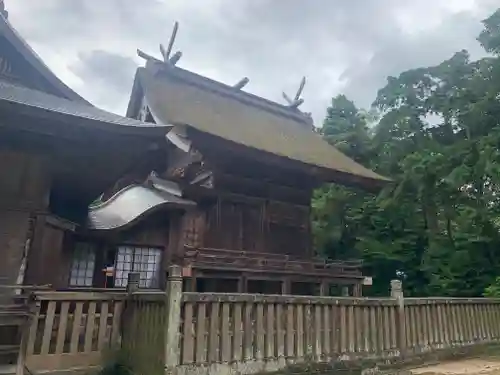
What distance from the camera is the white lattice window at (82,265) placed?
10.7 metres

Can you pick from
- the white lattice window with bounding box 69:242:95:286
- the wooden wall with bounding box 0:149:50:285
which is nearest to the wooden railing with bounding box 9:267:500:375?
the wooden wall with bounding box 0:149:50:285

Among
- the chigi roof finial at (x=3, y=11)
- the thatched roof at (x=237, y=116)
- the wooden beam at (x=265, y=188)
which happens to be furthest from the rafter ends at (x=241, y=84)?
the chigi roof finial at (x=3, y=11)

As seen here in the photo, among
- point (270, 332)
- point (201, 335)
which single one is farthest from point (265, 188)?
point (201, 335)

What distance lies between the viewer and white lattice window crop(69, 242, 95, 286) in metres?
10.7

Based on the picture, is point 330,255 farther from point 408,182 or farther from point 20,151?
point 20,151

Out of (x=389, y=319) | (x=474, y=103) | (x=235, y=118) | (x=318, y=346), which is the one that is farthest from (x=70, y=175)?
(x=474, y=103)

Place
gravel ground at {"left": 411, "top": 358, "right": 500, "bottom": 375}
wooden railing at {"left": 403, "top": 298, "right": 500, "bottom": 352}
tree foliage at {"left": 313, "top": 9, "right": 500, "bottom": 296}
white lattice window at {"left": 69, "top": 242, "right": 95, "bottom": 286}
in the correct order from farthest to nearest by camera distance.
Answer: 1. tree foliage at {"left": 313, "top": 9, "right": 500, "bottom": 296}
2. white lattice window at {"left": 69, "top": 242, "right": 95, "bottom": 286}
3. wooden railing at {"left": 403, "top": 298, "right": 500, "bottom": 352}
4. gravel ground at {"left": 411, "top": 358, "right": 500, "bottom": 375}

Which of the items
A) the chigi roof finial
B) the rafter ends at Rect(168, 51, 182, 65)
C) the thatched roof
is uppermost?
the rafter ends at Rect(168, 51, 182, 65)

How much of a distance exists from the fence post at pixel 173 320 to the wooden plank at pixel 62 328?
1.42 meters

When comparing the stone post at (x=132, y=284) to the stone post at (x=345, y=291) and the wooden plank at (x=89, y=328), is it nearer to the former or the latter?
the wooden plank at (x=89, y=328)

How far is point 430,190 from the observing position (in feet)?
54.3

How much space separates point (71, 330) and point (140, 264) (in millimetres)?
5967

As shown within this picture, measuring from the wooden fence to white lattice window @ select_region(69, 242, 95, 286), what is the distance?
16.7ft

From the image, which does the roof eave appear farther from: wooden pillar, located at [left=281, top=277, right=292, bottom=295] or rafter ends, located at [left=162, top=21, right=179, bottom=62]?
rafter ends, located at [left=162, top=21, right=179, bottom=62]
